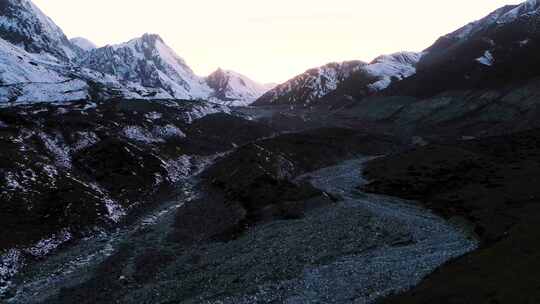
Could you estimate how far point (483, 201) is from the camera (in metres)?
75.2

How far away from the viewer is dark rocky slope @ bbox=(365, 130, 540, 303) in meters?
35.4

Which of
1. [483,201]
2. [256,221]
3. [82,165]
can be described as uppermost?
[483,201]

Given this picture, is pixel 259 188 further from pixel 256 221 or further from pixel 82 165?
pixel 82 165

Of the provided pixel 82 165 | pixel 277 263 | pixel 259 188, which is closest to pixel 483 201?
pixel 259 188

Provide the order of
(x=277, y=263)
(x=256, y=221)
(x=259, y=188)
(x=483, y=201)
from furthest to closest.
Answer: (x=259, y=188) < (x=483, y=201) < (x=256, y=221) < (x=277, y=263)

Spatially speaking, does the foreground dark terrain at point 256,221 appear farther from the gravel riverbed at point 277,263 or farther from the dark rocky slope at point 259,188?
the dark rocky slope at point 259,188

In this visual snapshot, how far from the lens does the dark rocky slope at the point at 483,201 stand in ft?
116

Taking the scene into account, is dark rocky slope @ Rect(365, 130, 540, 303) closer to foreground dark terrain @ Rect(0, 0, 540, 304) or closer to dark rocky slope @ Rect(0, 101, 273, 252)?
foreground dark terrain @ Rect(0, 0, 540, 304)

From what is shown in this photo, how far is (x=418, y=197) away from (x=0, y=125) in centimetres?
8816

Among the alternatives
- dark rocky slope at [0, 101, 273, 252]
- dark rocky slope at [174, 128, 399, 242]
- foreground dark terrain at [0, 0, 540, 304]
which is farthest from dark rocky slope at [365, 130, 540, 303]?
dark rocky slope at [0, 101, 273, 252]

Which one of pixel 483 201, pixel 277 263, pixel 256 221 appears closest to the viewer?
pixel 277 263

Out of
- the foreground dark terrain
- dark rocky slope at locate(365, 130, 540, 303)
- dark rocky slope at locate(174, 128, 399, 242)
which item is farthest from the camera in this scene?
dark rocky slope at locate(174, 128, 399, 242)

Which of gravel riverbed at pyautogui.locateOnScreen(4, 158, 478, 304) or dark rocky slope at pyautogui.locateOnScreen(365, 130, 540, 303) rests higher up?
dark rocky slope at pyautogui.locateOnScreen(365, 130, 540, 303)

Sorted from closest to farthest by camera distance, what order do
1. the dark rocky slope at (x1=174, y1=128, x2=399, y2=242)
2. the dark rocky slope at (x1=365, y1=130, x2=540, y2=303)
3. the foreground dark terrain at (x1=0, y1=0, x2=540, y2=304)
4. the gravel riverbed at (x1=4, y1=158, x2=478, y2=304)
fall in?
1. the dark rocky slope at (x1=365, y1=130, x2=540, y2=303)
2. the foreground dark terrain at (x1=0, y1=0, x2=540, y2=304)
3. the gravel riverbed at (x1=4, y1=158, x2=478, y2=304)
4. the dark rocky slope at (x1=174, y1=128, x2=399, y2=242)
